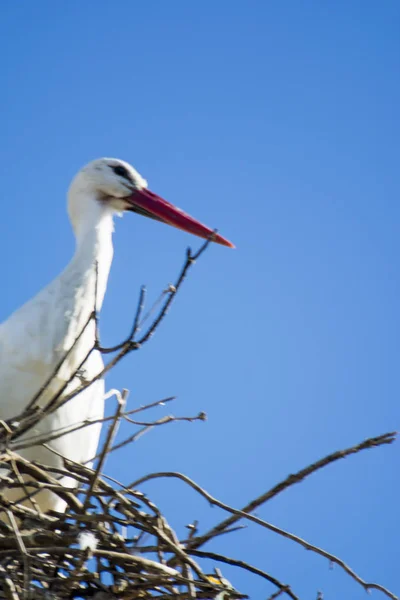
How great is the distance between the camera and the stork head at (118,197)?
16.2 feet

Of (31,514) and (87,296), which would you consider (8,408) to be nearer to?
(87,296)

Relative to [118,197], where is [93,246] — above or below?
below

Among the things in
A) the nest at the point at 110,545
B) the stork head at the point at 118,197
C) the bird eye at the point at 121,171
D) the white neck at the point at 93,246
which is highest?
the bird eye at the point at 121,171

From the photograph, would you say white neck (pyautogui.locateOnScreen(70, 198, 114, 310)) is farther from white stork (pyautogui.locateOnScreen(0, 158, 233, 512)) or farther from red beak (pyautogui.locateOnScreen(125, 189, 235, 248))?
red beak (pyautogui.locateOnScreen(125, 189, 235, 248))

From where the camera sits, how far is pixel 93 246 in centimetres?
460

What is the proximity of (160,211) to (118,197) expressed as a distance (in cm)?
20

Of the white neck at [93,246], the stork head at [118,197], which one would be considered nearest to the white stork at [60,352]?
the white neck at [93,246]

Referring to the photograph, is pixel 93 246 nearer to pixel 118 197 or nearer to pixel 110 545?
pixel 118 197

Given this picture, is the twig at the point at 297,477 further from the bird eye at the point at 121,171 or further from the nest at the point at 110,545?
the bird eye at the point at 121,171

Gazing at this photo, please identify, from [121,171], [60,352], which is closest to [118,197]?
[121,171]

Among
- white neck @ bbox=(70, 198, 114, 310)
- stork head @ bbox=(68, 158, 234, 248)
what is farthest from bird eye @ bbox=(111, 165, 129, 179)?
white neck @ bbox=(70, 198, 114, 310)

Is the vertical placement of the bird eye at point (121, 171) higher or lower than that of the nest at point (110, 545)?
higher

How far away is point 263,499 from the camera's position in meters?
3.19

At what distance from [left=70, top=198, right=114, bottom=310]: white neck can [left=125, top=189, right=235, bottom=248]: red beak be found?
160 millimetres
